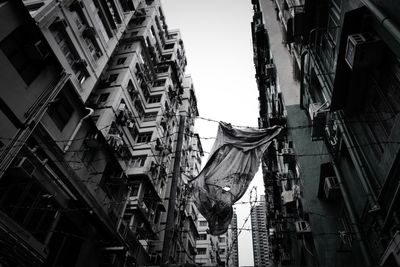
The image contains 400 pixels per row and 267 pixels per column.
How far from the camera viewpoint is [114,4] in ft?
81.5

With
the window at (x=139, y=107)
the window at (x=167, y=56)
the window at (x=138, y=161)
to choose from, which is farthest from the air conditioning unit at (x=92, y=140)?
the window at (x=167, y=56)

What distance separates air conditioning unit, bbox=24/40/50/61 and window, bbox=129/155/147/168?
44.9 ft

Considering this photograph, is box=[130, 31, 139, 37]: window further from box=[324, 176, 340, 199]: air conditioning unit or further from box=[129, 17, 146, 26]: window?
box=[324, 176, 340, 199]: air conditioning unit

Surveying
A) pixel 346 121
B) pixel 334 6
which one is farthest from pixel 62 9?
pixel 346 121

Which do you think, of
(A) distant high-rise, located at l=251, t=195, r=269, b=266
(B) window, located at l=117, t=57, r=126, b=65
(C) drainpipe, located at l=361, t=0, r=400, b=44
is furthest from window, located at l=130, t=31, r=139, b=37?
(A) distant high-rise, located at l=251, t=195, r=269, b=266

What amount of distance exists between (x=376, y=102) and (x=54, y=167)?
41.5 ft

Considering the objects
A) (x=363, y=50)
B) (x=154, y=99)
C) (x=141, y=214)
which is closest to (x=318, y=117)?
(x=363, y=50)

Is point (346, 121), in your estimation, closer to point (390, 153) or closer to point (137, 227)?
point (390, 153)

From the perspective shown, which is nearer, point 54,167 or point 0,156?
point 0,156

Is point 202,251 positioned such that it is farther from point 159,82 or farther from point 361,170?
point 361,170

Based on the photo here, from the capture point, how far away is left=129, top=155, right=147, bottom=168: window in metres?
24.8

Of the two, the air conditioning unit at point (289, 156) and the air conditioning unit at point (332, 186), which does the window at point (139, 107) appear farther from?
the air conditioning unit at point (332, 186)

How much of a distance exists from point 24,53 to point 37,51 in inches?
21.2

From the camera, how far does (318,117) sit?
11.0 metres
